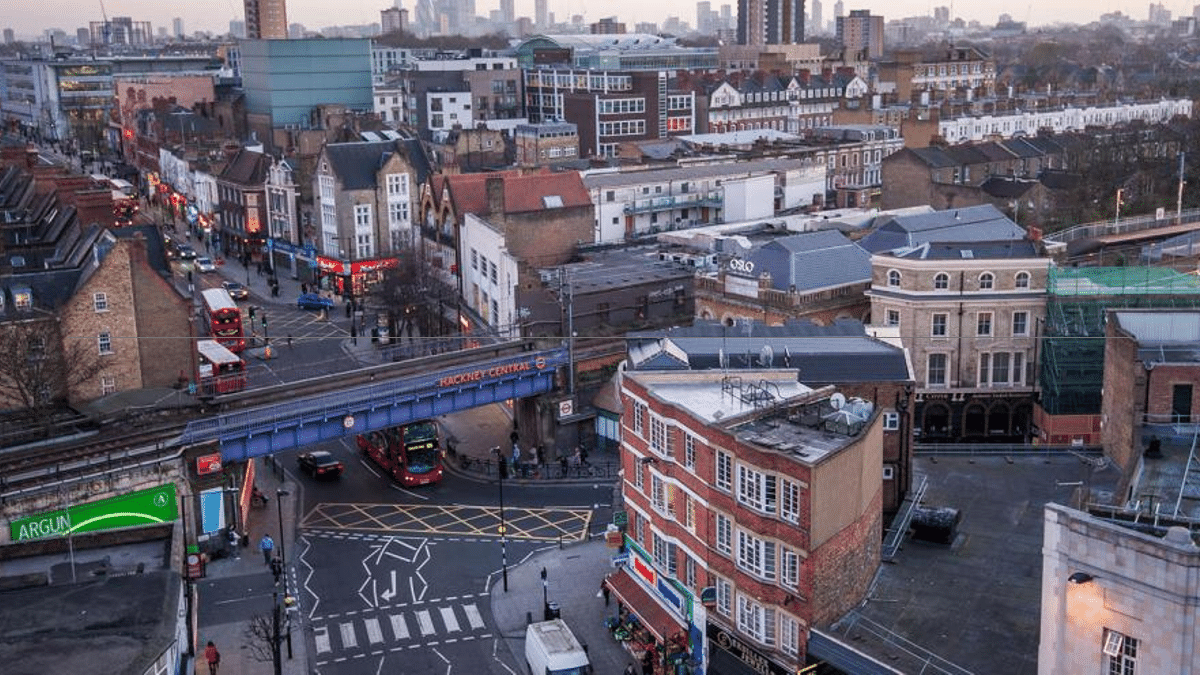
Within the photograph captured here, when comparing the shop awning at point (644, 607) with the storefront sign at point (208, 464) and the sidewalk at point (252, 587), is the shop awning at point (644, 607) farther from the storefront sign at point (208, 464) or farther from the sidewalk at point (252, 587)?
the storefront sign at point (208, 464)

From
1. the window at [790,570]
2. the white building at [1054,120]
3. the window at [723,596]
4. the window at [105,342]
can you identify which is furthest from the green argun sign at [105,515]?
the white building at [1054,120]

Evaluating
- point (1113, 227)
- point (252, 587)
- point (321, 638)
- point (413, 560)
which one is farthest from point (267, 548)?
point (1113, 227)

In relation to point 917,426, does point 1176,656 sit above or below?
above

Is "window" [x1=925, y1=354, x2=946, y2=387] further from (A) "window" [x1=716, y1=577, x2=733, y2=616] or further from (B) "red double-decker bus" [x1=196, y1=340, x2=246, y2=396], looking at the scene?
(B) "red double-decker bus" [x1=196, y1=340, x2=246, y2=396]

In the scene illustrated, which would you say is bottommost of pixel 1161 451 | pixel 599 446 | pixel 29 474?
pixel 599 446

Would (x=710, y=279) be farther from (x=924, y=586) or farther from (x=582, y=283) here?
(x=924, y=586)

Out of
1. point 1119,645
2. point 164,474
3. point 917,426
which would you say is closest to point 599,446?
point 917,426
